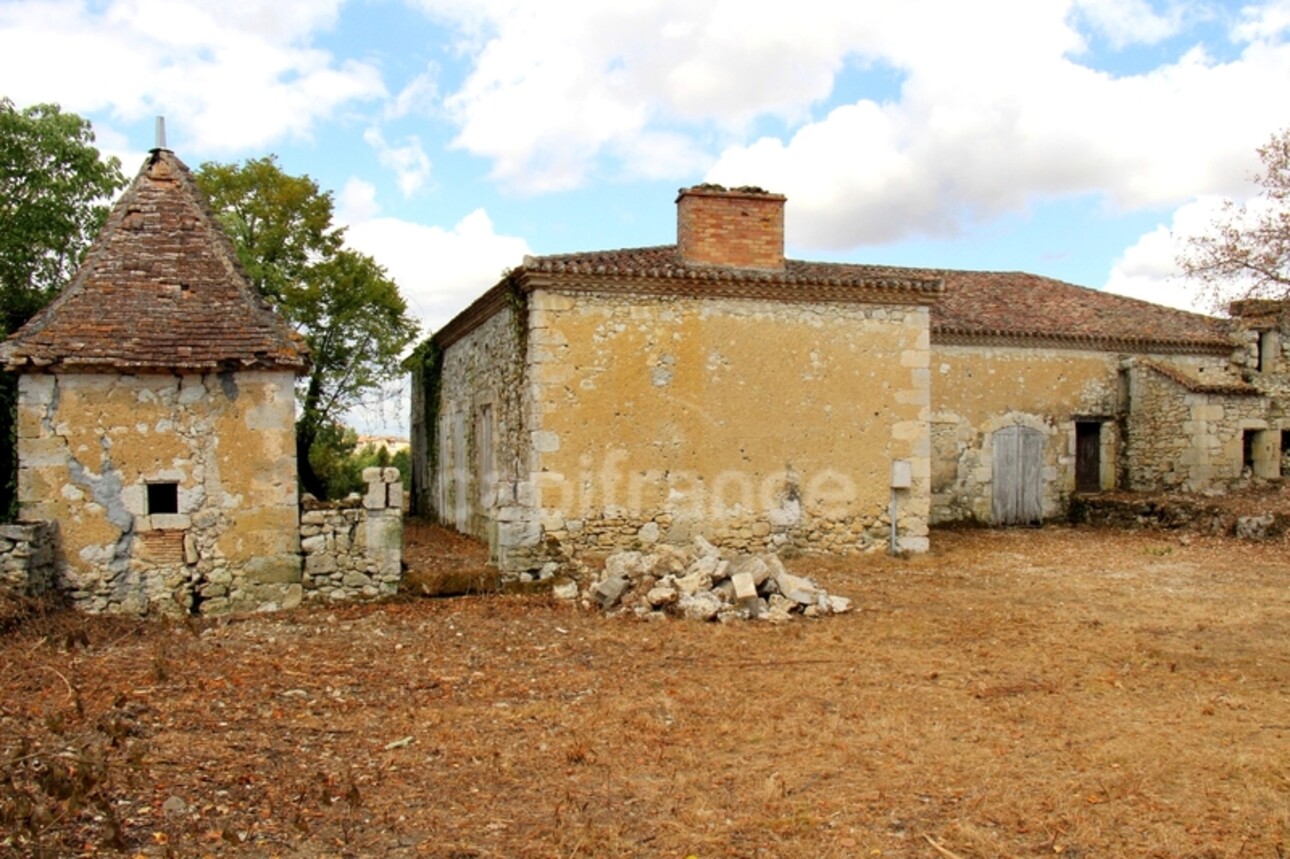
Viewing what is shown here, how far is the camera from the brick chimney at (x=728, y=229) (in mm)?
12562

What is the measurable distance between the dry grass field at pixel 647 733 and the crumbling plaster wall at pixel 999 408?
738cm

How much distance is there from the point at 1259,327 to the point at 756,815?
18859mm

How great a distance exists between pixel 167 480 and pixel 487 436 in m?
5.79

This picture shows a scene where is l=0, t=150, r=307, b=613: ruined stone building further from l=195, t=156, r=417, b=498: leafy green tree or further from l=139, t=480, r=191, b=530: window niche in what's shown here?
l=195, t=156, r=417, b=498: leafy green tree

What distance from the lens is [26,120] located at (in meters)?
12.9

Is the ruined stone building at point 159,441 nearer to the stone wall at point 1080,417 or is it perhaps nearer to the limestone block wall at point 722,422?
the limestone block wall at point 722,422

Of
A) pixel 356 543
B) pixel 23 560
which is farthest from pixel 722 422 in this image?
pixel 23 560

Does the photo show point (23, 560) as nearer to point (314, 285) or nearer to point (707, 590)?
point (707, 590)

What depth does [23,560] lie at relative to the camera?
8266 millimetres

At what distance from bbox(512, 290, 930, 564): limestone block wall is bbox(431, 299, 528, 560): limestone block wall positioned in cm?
23

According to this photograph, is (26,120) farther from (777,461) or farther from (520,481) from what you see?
(777,461)

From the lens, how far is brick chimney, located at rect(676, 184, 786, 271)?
1256 centimetres

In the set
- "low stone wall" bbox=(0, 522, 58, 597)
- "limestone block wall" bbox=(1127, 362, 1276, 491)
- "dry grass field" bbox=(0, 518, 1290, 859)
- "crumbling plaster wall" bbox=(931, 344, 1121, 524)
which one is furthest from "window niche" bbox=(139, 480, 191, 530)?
"limestone block wall" bbox=(1127, 362, 1276, 491)

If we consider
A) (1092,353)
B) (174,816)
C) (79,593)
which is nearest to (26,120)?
(79,593)
